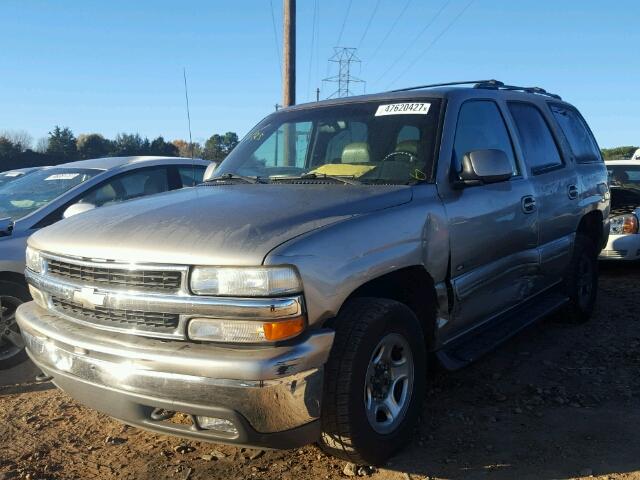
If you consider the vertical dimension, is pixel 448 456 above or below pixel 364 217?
below

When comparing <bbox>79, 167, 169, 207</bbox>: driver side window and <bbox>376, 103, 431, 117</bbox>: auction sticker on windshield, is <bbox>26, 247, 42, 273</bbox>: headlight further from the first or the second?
<bbox>376, 103, 431, 117</bbox>: auction sticker on windshield

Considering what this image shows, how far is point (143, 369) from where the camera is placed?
2.49 metres

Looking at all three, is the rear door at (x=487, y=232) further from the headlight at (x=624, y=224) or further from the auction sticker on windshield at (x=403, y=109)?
the headlight at (x=624, y=224)

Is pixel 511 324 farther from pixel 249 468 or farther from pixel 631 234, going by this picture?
pixel 631 234

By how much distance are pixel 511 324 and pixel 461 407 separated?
0.79m

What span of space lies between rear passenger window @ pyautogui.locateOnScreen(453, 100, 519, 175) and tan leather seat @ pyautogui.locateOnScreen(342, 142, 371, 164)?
1.80 feet

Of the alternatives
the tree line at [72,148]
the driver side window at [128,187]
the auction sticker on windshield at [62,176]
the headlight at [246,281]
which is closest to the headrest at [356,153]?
the headlight at [246,281]

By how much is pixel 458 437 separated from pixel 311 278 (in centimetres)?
152

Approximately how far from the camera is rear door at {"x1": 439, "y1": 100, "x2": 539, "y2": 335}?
352cm

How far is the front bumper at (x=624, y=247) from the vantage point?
7.54 m

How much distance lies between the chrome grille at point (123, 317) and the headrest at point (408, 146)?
1827 millimetres

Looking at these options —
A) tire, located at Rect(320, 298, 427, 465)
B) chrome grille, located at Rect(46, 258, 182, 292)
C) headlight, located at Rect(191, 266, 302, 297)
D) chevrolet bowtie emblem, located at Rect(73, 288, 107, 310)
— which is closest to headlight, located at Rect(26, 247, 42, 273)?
chrome grille, located at Rect(46, 258, 182, 292)

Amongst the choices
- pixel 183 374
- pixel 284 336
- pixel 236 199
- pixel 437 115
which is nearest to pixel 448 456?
pixel 284 336

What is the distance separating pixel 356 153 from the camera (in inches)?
151
